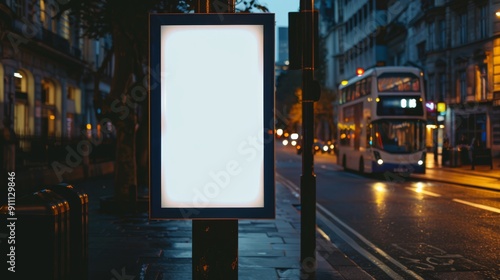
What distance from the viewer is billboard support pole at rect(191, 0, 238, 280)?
188 inches

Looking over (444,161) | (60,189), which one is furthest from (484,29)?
(60,189)

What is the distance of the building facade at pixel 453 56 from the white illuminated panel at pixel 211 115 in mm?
26273

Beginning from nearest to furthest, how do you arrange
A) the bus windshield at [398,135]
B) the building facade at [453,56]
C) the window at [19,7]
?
the bus windshield at [398,135], the window at [19,7], the building facade at [453,56]

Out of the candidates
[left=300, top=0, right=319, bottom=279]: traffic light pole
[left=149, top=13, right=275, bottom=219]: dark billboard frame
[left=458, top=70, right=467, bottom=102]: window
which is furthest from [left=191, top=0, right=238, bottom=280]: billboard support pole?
[left=458, top=70, right=467, bottom=102]: window

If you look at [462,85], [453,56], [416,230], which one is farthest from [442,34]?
[416,230]

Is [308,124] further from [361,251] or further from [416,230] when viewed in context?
[416,230]

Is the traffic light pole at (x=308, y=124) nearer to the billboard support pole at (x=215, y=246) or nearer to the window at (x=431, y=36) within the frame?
the billboard support pole at (x=215, y=246)

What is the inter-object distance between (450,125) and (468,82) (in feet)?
13.9

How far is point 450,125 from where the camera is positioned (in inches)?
1852

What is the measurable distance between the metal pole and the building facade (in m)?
23.9

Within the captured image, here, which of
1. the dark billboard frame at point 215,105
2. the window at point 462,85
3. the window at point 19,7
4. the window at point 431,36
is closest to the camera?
the dark billboard frame at point 215,105

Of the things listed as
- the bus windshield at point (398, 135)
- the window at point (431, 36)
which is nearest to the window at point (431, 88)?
the window at point (431, 36)

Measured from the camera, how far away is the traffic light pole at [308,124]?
263 inches

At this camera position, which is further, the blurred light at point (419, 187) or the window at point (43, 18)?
the window at point (43, 18)
